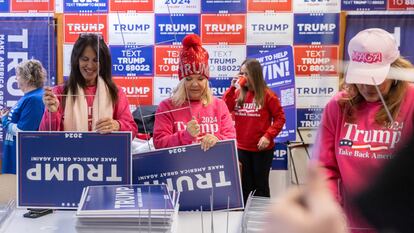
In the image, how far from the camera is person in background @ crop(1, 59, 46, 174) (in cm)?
258

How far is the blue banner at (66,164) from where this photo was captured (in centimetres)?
140

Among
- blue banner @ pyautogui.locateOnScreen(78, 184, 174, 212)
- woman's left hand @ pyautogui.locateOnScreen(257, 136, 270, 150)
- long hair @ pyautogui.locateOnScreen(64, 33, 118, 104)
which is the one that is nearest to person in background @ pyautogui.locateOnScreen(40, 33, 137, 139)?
long hair @ pyautogui.locateOnScreen(64, 33, 118, 104)

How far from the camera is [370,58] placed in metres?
0.89

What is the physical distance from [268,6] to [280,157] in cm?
101

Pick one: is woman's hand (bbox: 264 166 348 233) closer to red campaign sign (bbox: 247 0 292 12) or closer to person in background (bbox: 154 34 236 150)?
person in background (bbox: 154 34 236 150)

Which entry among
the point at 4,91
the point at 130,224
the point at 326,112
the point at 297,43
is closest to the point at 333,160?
the point at 326,112

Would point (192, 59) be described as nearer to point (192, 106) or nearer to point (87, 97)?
point (192, 106)

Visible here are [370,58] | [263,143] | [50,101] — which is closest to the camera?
[370,58]

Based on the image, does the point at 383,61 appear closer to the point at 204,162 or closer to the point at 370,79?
the point at 370,79

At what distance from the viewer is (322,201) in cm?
33

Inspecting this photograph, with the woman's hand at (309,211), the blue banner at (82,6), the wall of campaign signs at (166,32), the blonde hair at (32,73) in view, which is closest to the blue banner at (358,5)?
the wall of campaign signs at (166,32)

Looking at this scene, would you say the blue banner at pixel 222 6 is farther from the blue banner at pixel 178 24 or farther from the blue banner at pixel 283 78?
the blue banner at pixel 283 78

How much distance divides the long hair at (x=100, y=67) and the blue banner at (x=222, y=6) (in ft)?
6.81

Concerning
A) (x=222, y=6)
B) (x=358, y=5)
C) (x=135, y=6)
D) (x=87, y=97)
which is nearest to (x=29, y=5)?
(x=135, y=6)
